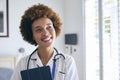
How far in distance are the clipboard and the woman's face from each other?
137 mm

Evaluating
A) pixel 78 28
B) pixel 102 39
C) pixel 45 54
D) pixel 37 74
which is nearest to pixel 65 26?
pixel 78 28

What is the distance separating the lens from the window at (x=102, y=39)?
2574mm

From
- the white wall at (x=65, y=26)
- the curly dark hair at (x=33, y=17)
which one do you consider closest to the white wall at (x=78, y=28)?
the white wall at (x=65, y=26)

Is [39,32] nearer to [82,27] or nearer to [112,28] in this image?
[112,28]

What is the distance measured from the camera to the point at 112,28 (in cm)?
262

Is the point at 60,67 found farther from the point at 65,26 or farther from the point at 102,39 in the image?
the point at 65,26

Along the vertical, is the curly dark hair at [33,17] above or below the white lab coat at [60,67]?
above

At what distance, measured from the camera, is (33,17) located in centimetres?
114

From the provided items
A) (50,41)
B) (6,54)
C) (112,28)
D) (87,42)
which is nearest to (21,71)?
(50,41)

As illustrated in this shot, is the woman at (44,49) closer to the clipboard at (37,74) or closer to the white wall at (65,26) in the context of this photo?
the clipboard at (37,74)

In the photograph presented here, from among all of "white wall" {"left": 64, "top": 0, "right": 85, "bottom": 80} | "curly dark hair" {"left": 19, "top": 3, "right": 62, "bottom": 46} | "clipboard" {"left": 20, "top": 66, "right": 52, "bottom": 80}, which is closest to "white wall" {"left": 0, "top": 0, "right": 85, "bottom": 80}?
"white wall" {"left": 64, "top": 0, "right": 85, "bottom": 80}

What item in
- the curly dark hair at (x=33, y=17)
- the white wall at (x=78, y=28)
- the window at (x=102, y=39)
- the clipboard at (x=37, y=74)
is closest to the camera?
the clipboard at (x=37, y=74)

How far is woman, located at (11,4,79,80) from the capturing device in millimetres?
1100

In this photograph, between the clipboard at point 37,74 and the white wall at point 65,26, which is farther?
the white wall at point 65,26
